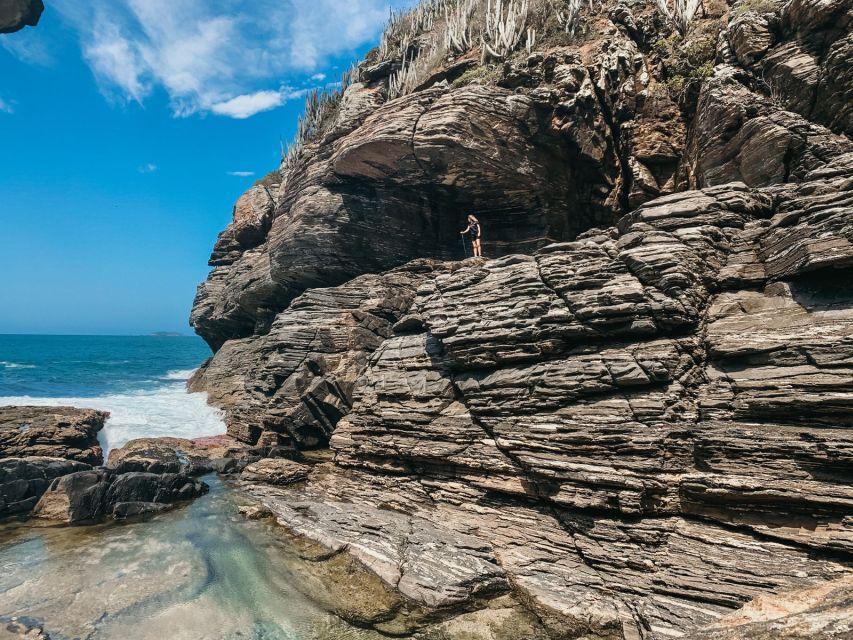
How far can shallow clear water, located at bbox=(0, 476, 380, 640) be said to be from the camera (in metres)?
9.32

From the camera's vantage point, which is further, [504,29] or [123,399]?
[123,399]

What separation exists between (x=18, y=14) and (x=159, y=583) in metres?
22.9

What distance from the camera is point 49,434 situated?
21891mm

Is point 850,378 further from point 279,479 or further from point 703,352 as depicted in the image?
point 279,479

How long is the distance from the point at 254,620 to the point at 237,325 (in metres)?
35.2

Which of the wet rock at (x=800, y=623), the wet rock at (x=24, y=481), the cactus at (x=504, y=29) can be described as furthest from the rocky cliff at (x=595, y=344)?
the wet rock at (x=24, y=481)

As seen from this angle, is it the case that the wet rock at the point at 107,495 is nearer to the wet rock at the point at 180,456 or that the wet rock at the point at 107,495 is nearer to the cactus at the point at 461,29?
the wet rock at the point at 180,456

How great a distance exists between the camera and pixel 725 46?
19.3 metres

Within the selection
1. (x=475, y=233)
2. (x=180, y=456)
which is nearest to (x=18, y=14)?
(x=180, y=456)

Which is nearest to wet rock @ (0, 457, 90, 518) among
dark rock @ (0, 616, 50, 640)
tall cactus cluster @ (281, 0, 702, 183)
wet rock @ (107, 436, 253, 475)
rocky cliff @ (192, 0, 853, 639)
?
wet rock @ (107, 436, 253, 475)

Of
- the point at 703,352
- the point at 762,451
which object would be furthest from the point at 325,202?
the point at 762,451

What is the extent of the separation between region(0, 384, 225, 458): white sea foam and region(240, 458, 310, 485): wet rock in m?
11.1

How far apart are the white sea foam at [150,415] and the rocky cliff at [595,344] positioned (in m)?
4.97

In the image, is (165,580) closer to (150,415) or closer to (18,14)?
(18,14)
